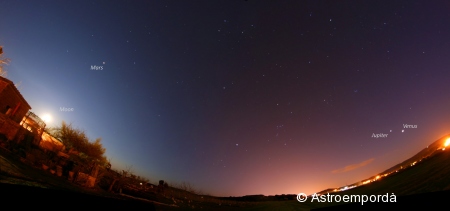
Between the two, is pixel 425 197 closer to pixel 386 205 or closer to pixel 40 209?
pixel 386 205

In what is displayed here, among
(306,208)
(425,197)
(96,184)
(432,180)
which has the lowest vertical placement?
(96,184)

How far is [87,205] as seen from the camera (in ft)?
22.7

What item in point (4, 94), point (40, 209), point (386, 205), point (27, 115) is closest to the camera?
point (386, 205)

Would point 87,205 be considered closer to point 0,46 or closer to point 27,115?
point 0,46

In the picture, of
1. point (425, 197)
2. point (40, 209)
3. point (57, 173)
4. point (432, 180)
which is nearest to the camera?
point (425, 197)

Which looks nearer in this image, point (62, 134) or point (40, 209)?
point (40, 209)

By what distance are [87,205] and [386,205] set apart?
7963mm

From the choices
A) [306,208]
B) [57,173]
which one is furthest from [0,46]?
[306,208]

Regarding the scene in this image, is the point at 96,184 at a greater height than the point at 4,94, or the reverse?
the point at 4,94

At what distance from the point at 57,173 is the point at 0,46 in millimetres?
17875

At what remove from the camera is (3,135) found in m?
19.5

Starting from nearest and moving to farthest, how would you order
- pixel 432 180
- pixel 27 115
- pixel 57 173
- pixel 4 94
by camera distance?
pixel 432 180
pixel 57 173
pixel 4 94
pixel 27 115

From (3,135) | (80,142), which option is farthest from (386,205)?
(80,142)

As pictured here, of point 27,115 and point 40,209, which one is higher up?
point 27,115
